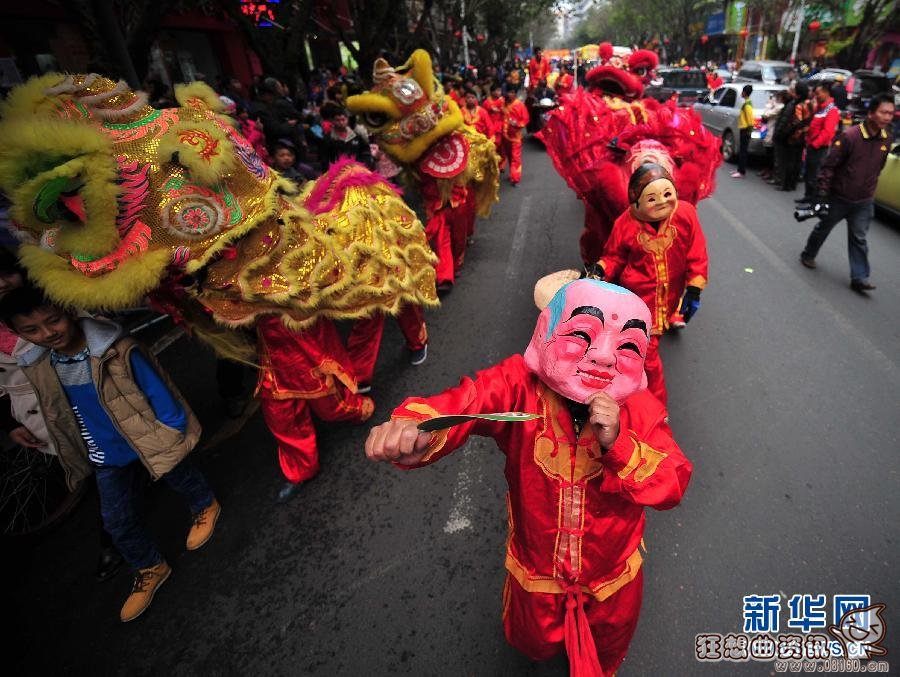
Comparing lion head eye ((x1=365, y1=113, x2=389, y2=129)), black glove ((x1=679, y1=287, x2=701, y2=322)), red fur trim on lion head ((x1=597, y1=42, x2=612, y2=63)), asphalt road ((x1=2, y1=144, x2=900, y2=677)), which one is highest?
red fur trim on lion head ((x1=597, y1=42, x2=612, y2=63))

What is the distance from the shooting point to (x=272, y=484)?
2.95m

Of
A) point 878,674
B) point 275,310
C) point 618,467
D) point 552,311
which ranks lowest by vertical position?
point 878,674

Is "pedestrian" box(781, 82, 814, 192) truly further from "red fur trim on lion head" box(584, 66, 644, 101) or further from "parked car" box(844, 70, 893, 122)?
"red fur trim on lion head" box(584, 66, 644, 101)

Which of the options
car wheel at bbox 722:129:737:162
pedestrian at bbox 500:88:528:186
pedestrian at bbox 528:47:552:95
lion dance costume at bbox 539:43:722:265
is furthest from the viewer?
pedestrian at bbox 528:47:552:95

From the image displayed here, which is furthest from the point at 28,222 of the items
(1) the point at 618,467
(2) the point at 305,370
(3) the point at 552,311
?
(1) the point at 618,467

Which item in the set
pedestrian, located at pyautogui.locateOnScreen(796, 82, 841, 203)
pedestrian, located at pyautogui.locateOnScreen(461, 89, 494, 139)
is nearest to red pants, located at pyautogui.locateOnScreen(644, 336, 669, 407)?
pedestrian, located at pyautogui.locateOnScreen(796, 82, 841, 203)

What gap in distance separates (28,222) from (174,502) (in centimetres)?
191

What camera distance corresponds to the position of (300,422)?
268 centimetres

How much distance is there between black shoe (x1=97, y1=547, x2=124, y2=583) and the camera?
8.11 ft

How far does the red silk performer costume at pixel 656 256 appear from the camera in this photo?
2.69m

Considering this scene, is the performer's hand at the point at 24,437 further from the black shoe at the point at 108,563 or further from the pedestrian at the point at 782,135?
the pedestrian at the point at 782,135

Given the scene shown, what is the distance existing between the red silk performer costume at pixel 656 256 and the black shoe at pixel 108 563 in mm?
3094

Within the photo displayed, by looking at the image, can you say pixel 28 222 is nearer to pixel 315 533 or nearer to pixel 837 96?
pixel 315 533

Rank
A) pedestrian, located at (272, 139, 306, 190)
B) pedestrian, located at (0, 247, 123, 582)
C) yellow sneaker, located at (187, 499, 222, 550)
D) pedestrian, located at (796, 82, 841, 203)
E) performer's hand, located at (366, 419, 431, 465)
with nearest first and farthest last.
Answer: performer's hand, located at (366, 419, 431, 465) → pedestrian, located at (0, 247, 123, 582) → yellow sneaker, located at (187, 499, 222, 550) → pedestrian, located at (272, 139, 306, 190) → pedestrian, located at (796, 82, 841, 203)
